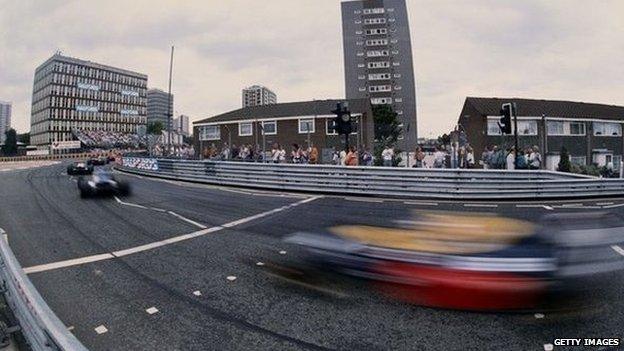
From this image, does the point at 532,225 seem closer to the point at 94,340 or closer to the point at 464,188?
the point at 94,340

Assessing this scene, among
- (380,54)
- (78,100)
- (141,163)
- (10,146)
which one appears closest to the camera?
(141,163)

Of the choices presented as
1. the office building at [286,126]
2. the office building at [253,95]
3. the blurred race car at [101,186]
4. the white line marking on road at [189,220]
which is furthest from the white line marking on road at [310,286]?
the office building at [253,95]

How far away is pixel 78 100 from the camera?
12412cm

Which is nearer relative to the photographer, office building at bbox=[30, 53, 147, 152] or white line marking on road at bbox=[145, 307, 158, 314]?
white line marking on road at bbox=[145, 307, 158, 314]

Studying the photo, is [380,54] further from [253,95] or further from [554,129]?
[253,95]

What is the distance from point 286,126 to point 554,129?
27.7m

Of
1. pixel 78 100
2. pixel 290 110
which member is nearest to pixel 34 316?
pixel 290 110

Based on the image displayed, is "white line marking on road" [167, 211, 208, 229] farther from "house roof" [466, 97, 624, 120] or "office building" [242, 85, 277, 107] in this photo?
→ "office building" [242, 85, 277, 107]

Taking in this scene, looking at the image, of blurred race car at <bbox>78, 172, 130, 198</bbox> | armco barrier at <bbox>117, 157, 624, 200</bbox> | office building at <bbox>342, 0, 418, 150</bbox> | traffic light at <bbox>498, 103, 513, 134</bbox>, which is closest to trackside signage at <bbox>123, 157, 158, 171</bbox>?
blurred race car at <bbox>78, 172, 130, 198</bbox>

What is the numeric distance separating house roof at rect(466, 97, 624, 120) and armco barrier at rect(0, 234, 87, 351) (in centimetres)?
3959

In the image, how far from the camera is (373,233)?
4.91m

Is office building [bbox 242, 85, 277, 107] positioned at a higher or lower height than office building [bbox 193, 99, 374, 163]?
higher

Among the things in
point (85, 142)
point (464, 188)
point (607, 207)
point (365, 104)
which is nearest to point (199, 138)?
point (365, 104)

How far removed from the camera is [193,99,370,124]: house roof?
42.4m
